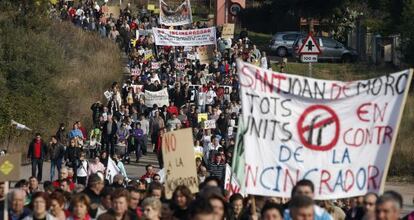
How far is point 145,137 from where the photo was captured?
108 feet

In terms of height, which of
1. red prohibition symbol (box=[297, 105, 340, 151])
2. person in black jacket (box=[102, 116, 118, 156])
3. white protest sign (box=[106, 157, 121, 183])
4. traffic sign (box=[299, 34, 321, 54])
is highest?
traffic sign (box=[299, 34, 321, 54])

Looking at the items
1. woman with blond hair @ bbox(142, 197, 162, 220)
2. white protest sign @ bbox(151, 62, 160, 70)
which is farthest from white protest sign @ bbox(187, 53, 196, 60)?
woman with blond hair @ bbox(142, 197, 162, 220)

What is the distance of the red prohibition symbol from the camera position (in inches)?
510

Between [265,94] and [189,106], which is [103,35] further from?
[265,94]

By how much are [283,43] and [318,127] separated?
41776 millimetres

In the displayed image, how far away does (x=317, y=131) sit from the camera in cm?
1294

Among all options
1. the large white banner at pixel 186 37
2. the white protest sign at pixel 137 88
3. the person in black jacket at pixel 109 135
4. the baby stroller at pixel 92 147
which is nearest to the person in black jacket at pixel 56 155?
the person in black jacket at pixel 109 135

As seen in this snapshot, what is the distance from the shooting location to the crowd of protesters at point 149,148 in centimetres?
1252

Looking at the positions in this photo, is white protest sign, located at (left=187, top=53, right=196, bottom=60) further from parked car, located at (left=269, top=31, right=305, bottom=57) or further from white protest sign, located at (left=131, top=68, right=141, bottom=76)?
parked car, located at (left=269, top=31, right=305, bottom=57)

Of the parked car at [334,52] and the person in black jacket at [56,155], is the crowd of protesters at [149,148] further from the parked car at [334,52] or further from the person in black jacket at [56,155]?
the parked car at [334,52]

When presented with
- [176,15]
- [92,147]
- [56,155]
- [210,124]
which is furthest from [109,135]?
[176,15]

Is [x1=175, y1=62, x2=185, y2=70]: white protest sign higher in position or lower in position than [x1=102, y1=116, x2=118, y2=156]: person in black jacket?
higher

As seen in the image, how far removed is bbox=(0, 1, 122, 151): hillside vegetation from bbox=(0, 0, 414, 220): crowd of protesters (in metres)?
0.94

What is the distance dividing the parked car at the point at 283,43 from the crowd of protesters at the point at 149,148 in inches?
60.8
